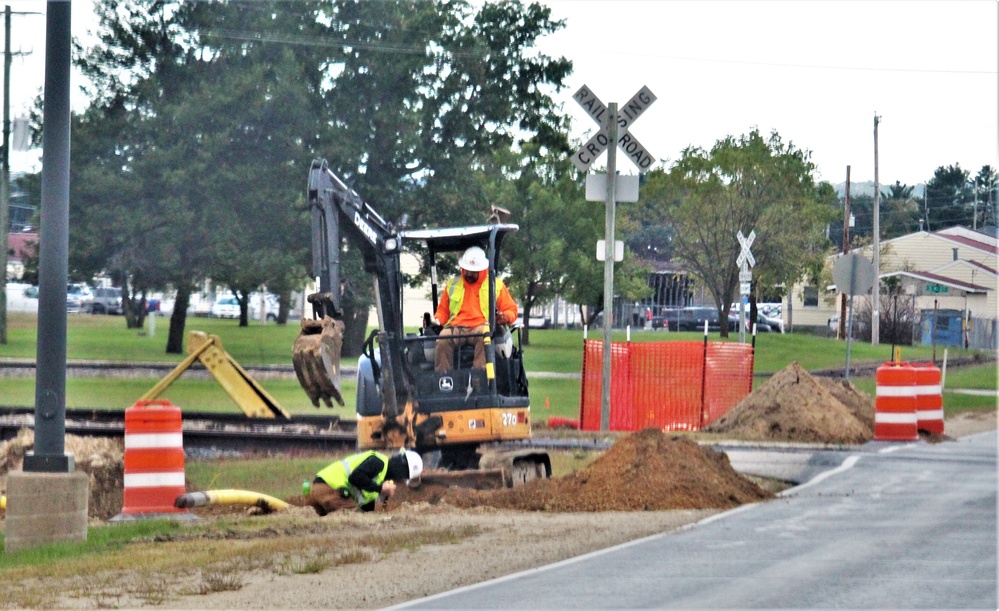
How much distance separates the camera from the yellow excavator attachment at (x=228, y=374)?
22391 millimetres

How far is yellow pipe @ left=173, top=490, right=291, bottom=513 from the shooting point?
508 inches

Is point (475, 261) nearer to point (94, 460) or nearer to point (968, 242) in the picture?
point (94, 460)

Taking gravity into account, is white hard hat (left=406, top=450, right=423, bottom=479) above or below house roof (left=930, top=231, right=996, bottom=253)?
below

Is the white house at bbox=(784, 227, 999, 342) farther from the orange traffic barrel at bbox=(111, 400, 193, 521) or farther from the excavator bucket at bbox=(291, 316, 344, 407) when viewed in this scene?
the orange traffic barrel at bbox=(111, 400, 193, 521)

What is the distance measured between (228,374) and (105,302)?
2432 cm

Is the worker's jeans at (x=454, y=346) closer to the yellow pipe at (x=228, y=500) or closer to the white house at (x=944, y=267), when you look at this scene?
the yellow pipe at (x=228, y=500)

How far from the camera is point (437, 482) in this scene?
1420 centimetres

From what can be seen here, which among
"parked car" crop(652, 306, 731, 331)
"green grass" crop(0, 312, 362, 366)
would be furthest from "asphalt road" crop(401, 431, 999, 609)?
"parked car" crop(652, 306, 731, 331)

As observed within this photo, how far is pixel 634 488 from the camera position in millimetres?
14055

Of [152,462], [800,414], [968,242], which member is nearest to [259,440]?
[152,462]

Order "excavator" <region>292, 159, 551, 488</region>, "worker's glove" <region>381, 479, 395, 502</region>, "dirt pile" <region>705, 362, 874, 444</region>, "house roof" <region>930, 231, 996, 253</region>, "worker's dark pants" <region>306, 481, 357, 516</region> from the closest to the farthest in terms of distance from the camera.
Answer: "worker's glove" <region>381, 479, 395, 502</region> → "worker's dark pants" <region>306, 481, 357, 516</region> → "excavator" <region>292, 159, 551, 488</region> → "dirt pile" <region>705, 362, 874, 444</region> → "house roof" <region>930, 231, 996, 253</region>

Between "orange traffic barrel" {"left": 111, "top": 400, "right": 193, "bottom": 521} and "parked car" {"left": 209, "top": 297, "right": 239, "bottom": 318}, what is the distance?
41521 mm

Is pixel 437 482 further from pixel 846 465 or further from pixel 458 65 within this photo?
pixel 458 65

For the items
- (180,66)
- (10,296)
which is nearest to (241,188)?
(180,66)
